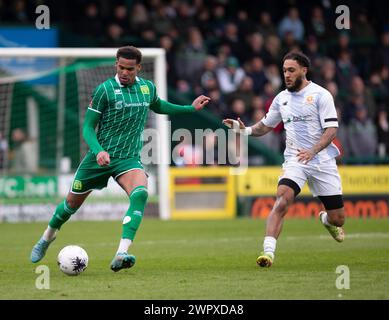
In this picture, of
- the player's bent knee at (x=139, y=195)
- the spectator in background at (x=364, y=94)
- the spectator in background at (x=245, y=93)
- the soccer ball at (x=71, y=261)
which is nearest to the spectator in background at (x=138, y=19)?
the spectator in background at (x=245, y=93)

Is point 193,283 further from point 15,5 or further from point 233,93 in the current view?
point 15,5

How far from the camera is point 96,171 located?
1048 centimetres

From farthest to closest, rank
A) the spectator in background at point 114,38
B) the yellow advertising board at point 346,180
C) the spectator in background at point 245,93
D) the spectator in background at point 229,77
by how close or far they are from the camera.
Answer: the spectator in background at point 229,77, the spectator in background at point 114,38, the spectator in background at point 245,93, the yellow advertising board at point 346,180

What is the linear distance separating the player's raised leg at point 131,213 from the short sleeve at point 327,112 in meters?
2.13

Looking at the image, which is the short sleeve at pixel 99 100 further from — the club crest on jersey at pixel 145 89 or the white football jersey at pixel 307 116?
the white football jersey at pixel 307 116

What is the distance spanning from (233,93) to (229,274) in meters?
12.6

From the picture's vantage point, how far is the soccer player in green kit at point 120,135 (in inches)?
401

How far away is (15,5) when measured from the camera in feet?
77.9

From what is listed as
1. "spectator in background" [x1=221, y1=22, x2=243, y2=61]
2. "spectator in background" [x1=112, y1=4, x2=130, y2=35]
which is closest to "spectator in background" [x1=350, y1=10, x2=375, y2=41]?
"spectator in background" [x1=221, y1=22, x2=243, y2=61]

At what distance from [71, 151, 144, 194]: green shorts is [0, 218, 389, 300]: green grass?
3.04ft

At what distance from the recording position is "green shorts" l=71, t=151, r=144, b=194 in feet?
34.2

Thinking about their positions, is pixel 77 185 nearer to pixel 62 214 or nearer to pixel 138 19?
pixel 62 214

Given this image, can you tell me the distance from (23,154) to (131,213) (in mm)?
11365
